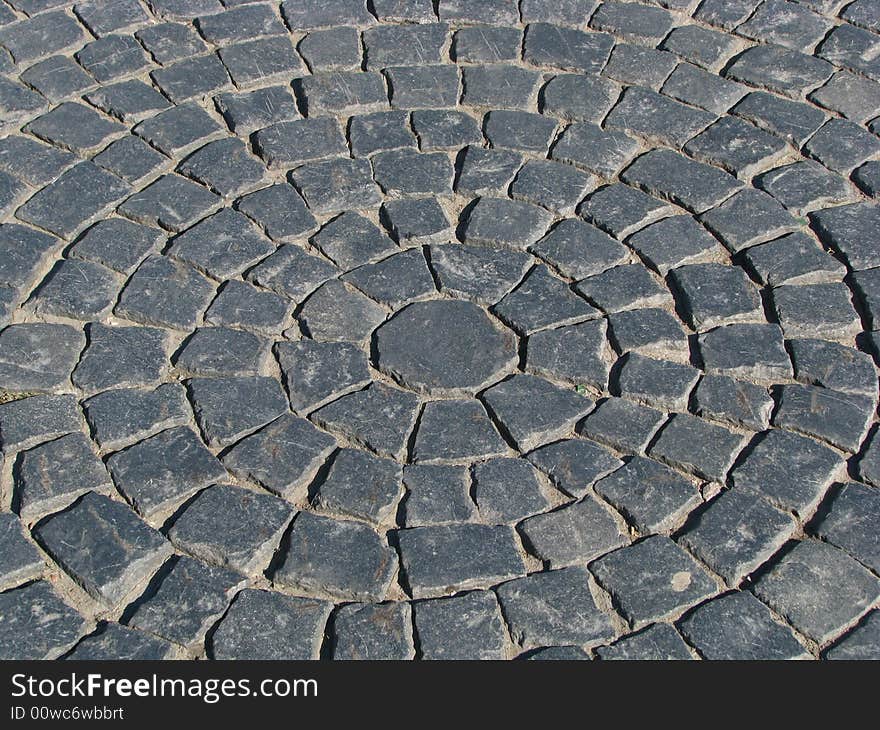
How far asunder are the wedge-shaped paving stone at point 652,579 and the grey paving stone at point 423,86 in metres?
2.57

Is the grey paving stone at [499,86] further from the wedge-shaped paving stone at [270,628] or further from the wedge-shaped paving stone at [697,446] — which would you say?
the wedge-shaped paving stone at [270,628]

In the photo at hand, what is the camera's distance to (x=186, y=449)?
3867 millimetres

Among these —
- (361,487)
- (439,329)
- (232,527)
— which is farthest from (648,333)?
(232,527)

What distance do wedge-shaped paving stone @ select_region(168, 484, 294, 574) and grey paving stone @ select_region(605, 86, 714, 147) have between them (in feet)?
8.47

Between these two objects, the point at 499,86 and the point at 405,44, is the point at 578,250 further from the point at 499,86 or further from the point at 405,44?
the point at 405,44

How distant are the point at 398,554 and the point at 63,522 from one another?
3.66ft

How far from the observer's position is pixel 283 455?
3.86 meters

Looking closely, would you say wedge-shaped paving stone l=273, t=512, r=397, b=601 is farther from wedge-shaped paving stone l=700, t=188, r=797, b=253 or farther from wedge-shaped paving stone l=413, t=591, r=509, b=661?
wedge-shaped paving stone l=700, t=188, r=797, b=253

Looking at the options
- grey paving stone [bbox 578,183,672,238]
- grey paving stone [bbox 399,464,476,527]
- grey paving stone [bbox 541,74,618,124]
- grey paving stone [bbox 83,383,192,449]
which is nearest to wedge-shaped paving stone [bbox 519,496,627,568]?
grey paving stone [bbox 399,464,476,527]

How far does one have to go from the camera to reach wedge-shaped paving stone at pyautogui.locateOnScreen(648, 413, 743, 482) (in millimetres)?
3822

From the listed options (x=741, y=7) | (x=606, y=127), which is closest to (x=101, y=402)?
(x=606, y=127)

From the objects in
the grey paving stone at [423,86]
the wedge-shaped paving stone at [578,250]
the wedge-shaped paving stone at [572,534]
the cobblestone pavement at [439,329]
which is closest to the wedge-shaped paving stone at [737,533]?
the cobblestone pavement at [439,329]

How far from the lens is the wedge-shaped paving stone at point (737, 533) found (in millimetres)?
3559

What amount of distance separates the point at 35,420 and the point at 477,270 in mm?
1811
